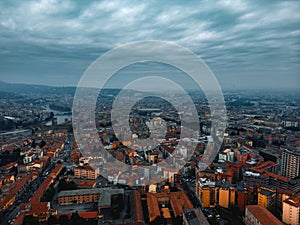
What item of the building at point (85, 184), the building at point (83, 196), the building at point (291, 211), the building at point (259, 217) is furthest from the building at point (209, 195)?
the building at point (85, 184)

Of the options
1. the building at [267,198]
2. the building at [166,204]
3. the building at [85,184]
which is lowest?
the building at [85,184]

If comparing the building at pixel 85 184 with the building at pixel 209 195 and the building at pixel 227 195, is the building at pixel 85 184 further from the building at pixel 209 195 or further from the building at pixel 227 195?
the building at pixel 227 195

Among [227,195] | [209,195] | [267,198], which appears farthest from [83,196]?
[267,198]

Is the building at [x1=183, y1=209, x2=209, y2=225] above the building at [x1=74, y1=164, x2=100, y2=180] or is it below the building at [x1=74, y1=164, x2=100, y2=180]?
above

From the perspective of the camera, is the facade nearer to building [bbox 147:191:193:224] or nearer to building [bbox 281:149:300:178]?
building [bbox 147:191:193:224]

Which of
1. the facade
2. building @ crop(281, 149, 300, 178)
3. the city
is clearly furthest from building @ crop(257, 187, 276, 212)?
the facade

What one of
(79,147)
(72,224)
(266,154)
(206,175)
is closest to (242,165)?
(206,175)
